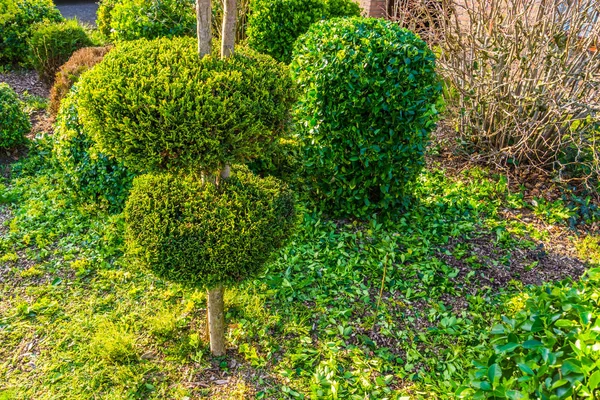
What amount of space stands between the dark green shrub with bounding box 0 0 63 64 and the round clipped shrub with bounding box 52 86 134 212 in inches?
164

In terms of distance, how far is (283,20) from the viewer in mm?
6102

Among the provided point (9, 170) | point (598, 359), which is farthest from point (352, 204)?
point (9, 170)

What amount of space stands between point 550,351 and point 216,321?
5.76ft

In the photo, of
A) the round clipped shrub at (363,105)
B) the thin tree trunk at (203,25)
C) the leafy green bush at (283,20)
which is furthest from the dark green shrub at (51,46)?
the thin tree trunk at (203,25)

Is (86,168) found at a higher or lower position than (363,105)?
lower

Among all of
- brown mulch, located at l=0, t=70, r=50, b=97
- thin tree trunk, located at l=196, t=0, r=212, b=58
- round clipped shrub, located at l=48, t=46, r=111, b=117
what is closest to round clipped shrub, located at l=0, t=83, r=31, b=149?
round clipped shrub, located at l=48, t=46, r=111, b=117

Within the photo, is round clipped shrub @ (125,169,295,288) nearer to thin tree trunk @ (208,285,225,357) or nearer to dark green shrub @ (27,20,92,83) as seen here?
thin tree trunk @ (208,285,225,357)

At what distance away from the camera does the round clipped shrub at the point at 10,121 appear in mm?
4734

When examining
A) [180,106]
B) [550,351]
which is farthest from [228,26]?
[550,351]

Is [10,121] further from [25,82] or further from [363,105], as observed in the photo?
[363,105]

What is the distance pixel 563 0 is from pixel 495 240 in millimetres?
2238

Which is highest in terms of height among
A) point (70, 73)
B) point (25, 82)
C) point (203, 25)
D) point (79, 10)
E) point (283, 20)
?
point (203, 25)

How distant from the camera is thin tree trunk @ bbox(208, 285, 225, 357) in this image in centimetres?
261

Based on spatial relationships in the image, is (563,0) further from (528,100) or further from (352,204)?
(352,204)
